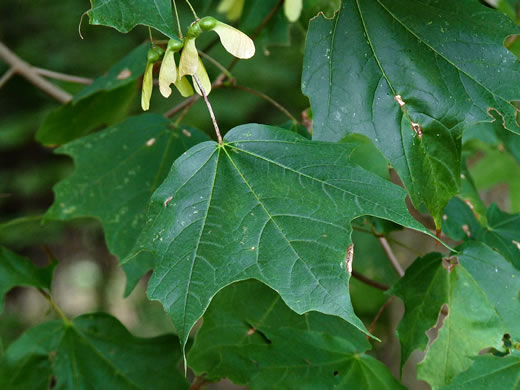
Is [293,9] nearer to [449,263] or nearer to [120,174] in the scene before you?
[120,174]

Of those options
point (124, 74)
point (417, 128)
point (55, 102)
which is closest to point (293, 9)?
point (124, 74)

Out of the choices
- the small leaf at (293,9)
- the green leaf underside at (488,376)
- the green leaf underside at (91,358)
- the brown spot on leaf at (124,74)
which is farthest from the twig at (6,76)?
the green leaf underside at (488,376)

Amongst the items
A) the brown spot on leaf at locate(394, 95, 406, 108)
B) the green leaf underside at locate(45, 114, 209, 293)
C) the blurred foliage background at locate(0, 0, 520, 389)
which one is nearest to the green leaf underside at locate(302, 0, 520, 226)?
the brown spot on leaf at locate(394, 95, 406, 108)

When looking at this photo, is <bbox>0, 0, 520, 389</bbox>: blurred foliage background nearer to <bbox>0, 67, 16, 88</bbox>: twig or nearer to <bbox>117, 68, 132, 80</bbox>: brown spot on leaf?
<bbox>0, 67, 16, 88</bbox>: twig

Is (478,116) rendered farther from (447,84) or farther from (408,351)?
(408,351)

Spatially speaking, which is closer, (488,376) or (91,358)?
(488,376)

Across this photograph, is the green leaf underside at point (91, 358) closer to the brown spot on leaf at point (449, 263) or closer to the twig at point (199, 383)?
the twig at point (199, 383)
